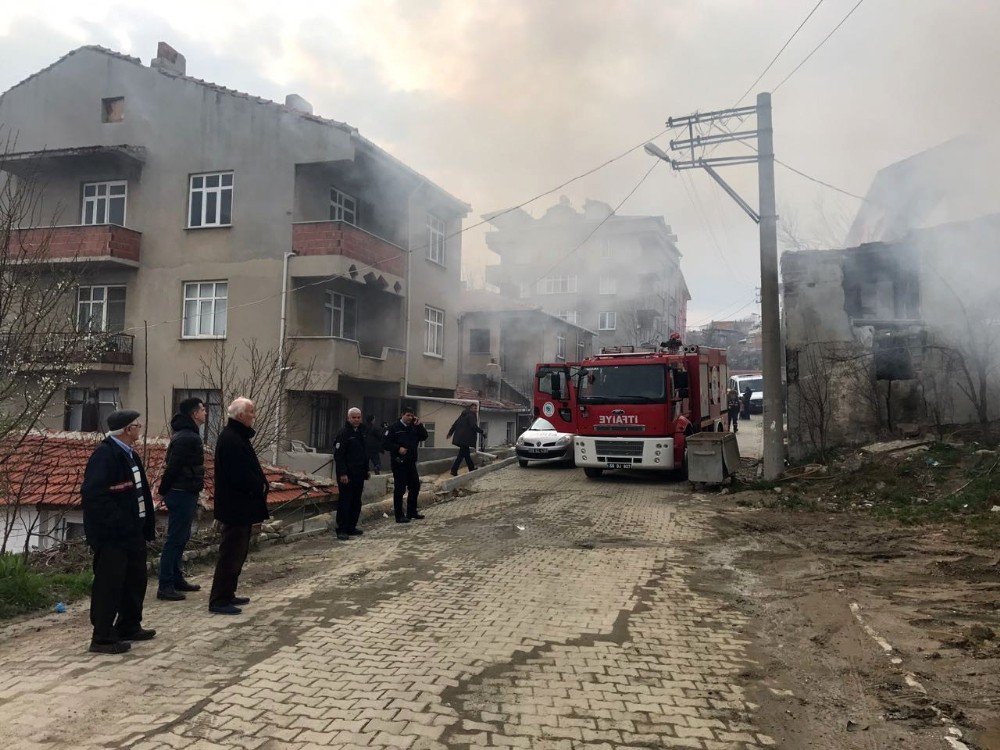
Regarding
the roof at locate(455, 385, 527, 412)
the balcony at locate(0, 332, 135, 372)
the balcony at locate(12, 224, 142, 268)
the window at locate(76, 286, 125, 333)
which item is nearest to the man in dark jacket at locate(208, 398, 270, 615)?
the balcony at locate(0, 332, 135, 372)

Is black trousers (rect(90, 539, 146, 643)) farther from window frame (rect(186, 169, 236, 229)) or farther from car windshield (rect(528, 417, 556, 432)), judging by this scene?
window frame (rect(186, 169, 236, 229))

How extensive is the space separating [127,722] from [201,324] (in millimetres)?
14182

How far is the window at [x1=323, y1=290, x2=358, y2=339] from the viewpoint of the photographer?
54.5 feet

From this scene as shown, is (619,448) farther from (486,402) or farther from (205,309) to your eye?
(486,402)

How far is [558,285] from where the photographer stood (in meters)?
25.6

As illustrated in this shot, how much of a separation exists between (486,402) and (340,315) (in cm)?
833

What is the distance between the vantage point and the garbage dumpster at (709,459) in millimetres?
11000

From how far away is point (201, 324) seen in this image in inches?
632

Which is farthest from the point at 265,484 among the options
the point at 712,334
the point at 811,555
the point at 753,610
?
the point at 712,334

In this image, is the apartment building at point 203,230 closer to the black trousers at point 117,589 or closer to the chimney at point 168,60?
A: the chimney at point 168,60

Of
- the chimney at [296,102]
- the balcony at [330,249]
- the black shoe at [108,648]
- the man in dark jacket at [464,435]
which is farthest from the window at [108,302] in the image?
the black shoe at [108,648]

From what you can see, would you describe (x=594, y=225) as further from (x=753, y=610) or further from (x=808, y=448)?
(x=753, y=610)

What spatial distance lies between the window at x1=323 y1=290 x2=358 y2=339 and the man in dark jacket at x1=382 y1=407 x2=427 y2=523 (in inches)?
313

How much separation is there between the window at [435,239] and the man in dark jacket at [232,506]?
14528mm
